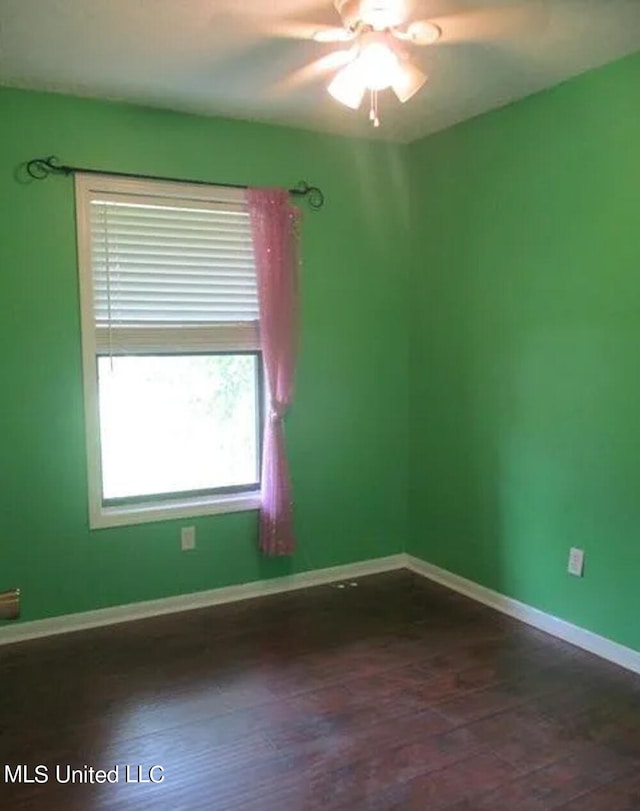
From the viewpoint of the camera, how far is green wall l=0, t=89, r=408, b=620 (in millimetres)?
3008

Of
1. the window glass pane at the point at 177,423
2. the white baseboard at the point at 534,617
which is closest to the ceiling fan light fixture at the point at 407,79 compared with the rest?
the window glass pane at the point at 177,423

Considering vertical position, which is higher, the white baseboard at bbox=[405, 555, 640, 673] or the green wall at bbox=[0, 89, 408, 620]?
the green wall at bbox=[0, 89, 408, 620]

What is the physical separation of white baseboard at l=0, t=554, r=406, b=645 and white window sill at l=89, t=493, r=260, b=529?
0.40 metres

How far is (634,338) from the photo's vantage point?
2.73 m

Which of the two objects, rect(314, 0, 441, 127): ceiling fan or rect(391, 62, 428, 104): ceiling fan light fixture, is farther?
rect(391, 62, 428, 104): ceiling fan light fixture

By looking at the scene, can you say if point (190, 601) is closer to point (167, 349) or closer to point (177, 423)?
point (177, 423)

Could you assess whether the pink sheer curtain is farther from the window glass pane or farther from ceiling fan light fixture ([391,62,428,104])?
ceiling fan light fixture ([391,62,428,104])

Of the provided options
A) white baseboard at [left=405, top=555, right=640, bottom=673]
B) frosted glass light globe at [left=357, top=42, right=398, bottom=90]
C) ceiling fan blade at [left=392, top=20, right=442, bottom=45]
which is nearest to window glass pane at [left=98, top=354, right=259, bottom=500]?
white baseboard at [left=405, top=555, right=640, bottom=673]

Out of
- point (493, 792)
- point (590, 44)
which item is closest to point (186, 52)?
point (590, 44)

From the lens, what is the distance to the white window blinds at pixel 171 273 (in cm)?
315

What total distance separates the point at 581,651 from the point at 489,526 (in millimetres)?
730

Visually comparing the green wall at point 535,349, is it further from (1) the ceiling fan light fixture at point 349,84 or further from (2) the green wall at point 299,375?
(1) the ceiling fan light fixture at point 349,84

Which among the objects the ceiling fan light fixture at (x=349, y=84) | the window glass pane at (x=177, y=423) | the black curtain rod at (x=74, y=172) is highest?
the ceiling fan light fixture at (x=349, y=84)

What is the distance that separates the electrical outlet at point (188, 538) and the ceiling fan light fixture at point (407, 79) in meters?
2.18
